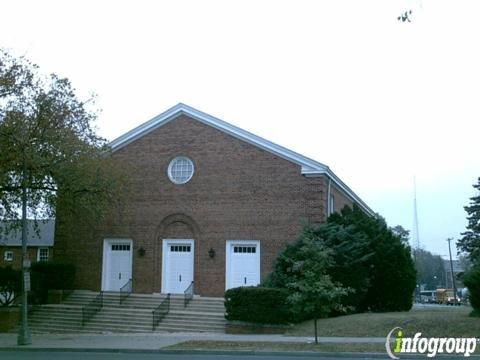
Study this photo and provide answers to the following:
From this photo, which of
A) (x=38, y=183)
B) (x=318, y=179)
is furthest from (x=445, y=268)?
(x=38, y=183)

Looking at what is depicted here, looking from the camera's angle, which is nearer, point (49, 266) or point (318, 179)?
point (318, 179)

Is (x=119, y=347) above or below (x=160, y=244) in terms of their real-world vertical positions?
below

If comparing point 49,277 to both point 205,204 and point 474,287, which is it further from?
point 474,287

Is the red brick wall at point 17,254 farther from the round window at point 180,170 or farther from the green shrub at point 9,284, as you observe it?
the round window at point 180,170

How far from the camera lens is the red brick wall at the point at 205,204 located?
27.2m

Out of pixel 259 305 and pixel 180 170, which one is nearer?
pixel 259 305

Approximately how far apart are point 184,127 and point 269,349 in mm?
15851

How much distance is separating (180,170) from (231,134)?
3.22 meters

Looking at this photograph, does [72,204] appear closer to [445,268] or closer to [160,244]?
[160,244]

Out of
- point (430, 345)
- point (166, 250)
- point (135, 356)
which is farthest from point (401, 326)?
point (166, 250)

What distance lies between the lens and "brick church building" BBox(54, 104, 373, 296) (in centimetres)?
2731

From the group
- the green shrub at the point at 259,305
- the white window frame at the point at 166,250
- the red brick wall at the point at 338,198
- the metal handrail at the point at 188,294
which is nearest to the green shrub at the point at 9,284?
the white window frame at the point at 166,250

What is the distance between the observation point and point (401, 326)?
18.7 m

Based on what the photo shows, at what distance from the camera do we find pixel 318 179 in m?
27.1
